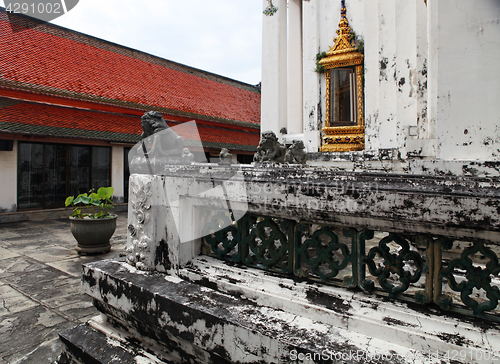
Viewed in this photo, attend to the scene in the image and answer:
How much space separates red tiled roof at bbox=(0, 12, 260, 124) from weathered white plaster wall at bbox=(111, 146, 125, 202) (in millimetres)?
1784

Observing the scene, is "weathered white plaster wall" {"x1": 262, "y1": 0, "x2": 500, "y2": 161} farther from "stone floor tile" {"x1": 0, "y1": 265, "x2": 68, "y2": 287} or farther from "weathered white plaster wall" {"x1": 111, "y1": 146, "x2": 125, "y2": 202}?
"weathered white plaster wall" {"x1": 111, "y1": 146, "x2": 125, "y2": 202}

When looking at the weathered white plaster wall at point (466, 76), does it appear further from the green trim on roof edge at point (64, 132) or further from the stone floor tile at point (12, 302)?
the green trim on roof edge at point (64, 132)

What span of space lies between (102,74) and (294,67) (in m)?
8.24

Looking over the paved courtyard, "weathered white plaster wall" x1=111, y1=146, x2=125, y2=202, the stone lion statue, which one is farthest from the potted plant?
"weathered white plaster wall" x1=111, y1=146, x2=125, y2=202

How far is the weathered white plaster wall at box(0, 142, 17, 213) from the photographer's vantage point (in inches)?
333

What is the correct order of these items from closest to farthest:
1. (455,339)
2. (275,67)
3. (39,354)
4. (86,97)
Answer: (455,339) → (39,354) → (275,67) → (86,97)

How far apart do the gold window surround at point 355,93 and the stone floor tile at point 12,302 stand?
5050 millimetres

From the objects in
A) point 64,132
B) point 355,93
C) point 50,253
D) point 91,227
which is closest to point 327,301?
point 91,227

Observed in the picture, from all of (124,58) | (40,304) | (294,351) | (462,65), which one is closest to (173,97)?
(124,58)

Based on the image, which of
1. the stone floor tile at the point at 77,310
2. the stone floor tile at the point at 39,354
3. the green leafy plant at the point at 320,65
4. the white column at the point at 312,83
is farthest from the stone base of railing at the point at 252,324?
the green leafy plant at the point at 320,65

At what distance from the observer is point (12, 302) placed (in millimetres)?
3146

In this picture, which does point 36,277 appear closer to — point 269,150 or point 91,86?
point 269,150

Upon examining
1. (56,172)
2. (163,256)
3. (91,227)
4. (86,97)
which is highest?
(86,97)

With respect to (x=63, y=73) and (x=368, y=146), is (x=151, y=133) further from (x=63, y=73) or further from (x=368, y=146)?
(x=63, y=73)
